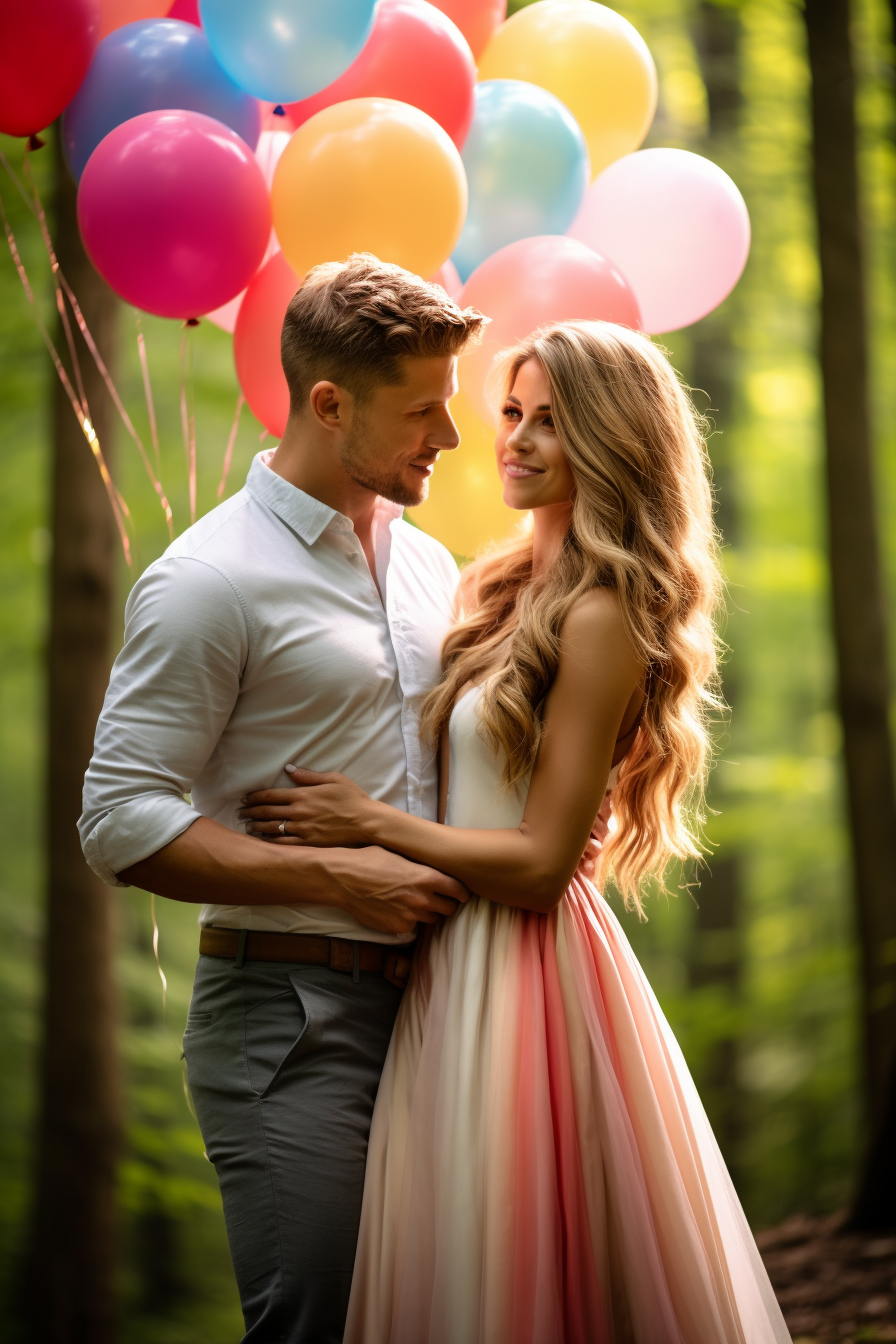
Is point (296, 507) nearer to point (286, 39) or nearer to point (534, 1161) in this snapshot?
point (286, 39)

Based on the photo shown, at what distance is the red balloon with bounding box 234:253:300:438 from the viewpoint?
2658 millimetres

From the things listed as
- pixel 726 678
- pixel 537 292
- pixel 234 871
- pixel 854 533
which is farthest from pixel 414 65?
pixel 726 678

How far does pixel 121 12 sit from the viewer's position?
8.98 ft

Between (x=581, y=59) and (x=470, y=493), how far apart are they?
1.13 metres

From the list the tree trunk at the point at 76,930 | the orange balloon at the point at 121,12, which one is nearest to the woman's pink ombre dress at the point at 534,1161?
the orange balloon at the point at 121,12

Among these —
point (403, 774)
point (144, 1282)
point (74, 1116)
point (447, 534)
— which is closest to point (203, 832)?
point (403, 774)

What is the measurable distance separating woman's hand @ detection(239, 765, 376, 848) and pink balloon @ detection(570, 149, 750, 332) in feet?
4.94

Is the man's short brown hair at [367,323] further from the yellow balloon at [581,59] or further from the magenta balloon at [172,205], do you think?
the yellow balloon at [581,59]

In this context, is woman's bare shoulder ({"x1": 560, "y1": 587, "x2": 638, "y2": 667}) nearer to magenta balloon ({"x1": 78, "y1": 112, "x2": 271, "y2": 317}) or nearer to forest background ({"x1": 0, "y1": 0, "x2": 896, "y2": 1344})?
magenta balloon ({"x1": 78, "y1": 112, "x2": 271, "y2": 317})

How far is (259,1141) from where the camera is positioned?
2123 millimetres

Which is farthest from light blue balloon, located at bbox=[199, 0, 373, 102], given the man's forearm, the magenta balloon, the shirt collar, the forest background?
the forest background

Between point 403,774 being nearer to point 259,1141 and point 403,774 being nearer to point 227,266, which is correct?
point 259,1141

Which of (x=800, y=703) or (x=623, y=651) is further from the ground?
(x=800, y=703)

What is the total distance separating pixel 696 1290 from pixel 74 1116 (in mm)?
3523
